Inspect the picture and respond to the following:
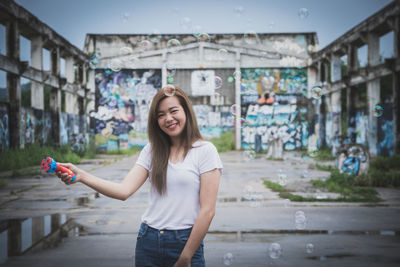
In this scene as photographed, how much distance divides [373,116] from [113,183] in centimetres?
1774

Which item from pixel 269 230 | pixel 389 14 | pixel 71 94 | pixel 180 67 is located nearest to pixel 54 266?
pixel 269 230

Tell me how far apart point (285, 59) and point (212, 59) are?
5.52 metres

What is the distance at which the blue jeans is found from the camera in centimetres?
209

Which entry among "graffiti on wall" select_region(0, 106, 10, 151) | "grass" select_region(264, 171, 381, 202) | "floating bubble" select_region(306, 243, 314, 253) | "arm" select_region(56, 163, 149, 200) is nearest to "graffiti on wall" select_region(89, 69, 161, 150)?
"graffiti on wall" select_region(0, 106, 10, 151)

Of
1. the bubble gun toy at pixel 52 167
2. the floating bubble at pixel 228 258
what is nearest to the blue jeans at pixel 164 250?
the bubble gun toy at pixel 52 167

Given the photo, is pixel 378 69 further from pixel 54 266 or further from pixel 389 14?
pixel 54 266

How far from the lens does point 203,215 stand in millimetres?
2080

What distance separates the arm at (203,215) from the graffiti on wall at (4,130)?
1481 cm

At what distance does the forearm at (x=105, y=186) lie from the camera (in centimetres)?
226

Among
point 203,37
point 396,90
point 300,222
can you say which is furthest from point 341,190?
point 396,90

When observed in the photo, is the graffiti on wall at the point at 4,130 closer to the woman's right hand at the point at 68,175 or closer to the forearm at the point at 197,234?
the woman's right hand at the point at 68,175

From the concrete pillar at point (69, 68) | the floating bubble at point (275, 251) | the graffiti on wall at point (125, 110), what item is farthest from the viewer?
the graffiti on wall at point (125, 110)

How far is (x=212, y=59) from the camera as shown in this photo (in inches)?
1117

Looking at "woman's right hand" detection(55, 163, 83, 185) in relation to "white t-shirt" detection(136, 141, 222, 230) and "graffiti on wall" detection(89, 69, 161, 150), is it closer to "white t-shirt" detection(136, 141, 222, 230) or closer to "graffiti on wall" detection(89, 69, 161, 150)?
"white t-shirt" detection(136, 141, 222, 230)
